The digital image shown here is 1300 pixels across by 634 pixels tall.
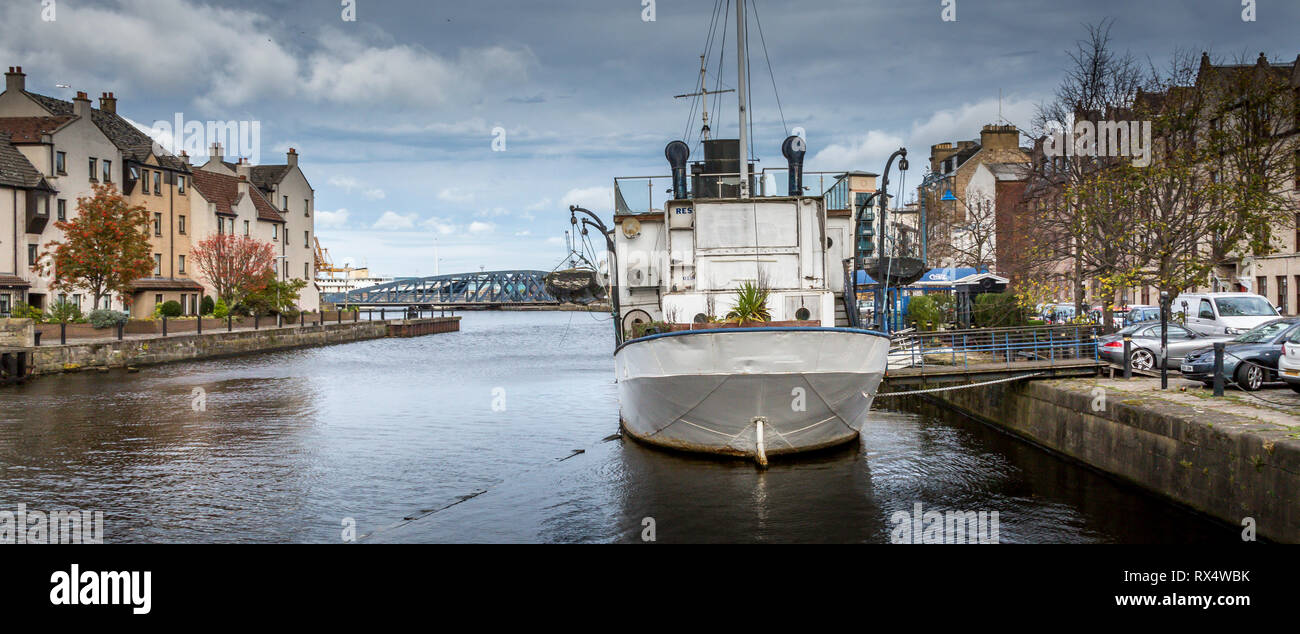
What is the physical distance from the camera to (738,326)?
16156 millimetres

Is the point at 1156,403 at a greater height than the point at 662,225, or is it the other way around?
the point at 662,225

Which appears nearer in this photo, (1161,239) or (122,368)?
(1161,239)

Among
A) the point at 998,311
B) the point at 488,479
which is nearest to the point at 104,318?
the point at 488,479

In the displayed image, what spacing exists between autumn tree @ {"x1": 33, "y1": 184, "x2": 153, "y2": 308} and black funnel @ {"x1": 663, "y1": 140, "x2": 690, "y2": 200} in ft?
113

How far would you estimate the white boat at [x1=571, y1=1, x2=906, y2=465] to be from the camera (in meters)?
16.2

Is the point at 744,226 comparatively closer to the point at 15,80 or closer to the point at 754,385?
the point at 754,385

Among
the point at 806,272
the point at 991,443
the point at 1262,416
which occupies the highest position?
the point at 806,272

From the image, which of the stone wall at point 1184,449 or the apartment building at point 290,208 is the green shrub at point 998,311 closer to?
the stone wall at point 1184,449

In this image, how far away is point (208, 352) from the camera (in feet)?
158

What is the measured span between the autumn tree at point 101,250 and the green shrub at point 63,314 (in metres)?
2.20

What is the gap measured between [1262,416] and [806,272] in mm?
8387
